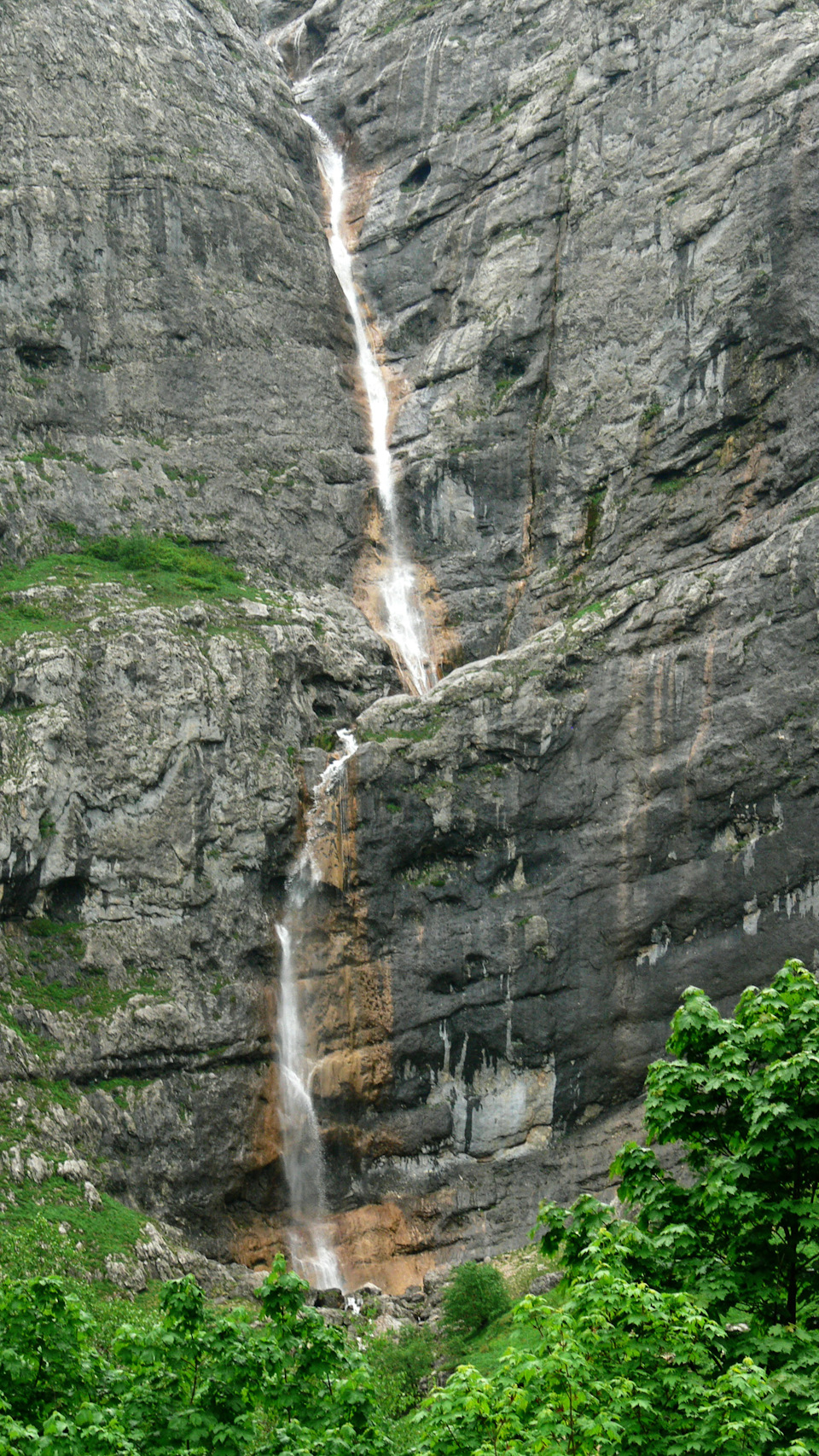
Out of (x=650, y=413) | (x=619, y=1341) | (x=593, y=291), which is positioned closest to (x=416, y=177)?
(x=593, y=291)

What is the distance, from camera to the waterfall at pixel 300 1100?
119 feet

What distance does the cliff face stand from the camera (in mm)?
37219

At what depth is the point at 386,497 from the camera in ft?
168

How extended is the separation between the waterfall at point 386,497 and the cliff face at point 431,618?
750 mm

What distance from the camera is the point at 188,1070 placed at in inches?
1447

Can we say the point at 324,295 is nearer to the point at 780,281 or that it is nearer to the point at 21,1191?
the point at 780,281

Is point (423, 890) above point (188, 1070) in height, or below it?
above

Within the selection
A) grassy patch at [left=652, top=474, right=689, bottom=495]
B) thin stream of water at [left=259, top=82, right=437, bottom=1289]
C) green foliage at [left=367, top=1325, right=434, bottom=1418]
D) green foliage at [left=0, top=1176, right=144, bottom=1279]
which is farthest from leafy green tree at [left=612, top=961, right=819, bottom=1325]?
grassy patch at [left=652, top=474, right=689, bottom=495]

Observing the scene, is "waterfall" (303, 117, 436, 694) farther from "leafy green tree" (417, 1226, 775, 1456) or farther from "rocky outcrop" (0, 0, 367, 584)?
"leafy green tree" (417, 1226, 775, 1456)

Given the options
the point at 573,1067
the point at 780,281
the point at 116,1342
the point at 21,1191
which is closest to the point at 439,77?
the point at 780,281

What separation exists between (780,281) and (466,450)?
12026 millimetres

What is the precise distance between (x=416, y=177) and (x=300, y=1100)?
127 ft

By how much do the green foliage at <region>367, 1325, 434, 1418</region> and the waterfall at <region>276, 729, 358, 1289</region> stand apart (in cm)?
436

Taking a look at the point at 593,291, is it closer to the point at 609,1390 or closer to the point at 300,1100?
the point at 300,1100
